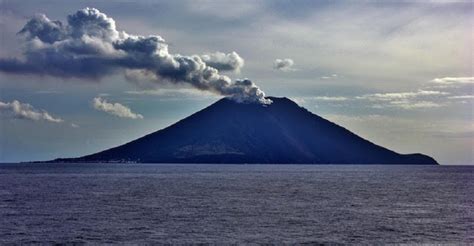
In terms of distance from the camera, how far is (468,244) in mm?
63219

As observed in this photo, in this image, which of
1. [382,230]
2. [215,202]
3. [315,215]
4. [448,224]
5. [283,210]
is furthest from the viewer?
[215,202]

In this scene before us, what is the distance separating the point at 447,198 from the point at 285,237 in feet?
238

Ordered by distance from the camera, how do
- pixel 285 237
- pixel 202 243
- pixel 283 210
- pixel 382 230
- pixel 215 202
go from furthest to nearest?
pixel 215 202
pixel 283 210
pixel 382 230
pixel 285 237
pixel 202 243

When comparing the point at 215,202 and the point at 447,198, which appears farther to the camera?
the point at 447,198

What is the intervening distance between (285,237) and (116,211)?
3561 cm

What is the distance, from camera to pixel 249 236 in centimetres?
6694

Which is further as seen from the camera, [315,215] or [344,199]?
[344,199]

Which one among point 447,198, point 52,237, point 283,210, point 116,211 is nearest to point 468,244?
point 283,210

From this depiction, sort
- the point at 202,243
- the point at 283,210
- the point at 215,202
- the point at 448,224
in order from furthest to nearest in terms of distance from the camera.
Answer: the point at 215,202 < the point at 283,210 < the point at 448,224 < the point at 202,243

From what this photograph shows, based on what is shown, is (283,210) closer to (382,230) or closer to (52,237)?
(382,230)

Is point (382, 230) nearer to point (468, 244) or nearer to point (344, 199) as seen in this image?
point (468, 244)

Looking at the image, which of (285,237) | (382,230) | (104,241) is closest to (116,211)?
(104,241)

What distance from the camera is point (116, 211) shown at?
3637 inches

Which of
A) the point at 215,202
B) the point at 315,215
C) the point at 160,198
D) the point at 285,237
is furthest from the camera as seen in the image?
the point at 160,198
